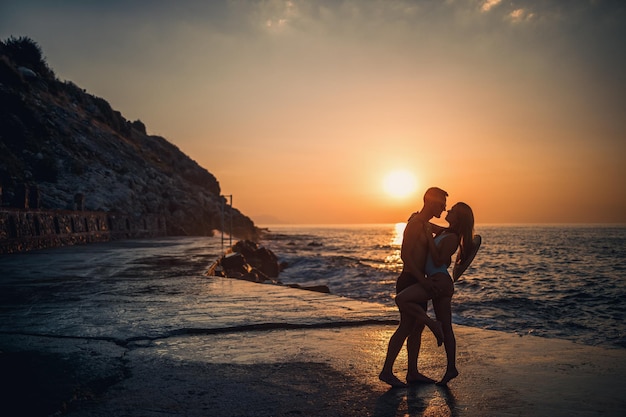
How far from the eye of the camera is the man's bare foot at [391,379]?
3.40 metres

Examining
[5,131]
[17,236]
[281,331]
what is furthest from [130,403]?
[5,131]

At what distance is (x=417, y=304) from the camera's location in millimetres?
3607

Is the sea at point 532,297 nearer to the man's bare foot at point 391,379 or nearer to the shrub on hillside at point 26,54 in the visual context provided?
the man's bare foot at point 391,379

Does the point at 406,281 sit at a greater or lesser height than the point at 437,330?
greater

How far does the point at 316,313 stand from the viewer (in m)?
6.23

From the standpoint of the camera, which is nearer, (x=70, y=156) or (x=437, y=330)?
(x=437, y=330)

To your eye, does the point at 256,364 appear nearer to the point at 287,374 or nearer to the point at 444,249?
the point at 287,374

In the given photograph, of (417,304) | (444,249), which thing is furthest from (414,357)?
(444,249)

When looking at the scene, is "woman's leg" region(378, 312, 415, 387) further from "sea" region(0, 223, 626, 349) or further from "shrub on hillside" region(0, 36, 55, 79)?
"shrub on hillside" region(0, 36, 55, 79)

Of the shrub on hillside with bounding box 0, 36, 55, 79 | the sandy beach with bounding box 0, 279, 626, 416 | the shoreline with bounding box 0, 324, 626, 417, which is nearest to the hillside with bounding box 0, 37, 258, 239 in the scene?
A: the shrub on hillside with bounding box 0, 36, 55, 79

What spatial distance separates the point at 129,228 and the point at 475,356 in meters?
27.5

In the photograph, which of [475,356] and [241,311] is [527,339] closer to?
[475,356]

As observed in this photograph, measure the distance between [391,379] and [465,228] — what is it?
4.21 ft

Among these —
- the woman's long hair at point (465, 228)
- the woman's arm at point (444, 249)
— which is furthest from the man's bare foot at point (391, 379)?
the woman's long hair at point (465, 228)
